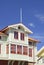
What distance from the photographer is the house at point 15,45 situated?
55.7 meters

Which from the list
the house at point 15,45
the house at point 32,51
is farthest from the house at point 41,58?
the house at point 32,51

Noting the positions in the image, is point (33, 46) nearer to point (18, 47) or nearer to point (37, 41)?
point (37, 41)

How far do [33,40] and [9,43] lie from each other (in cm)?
781

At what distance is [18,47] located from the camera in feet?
186

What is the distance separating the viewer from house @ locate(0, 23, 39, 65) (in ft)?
183

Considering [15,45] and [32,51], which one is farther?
[32,51]

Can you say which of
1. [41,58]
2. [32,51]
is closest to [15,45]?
[32,51]

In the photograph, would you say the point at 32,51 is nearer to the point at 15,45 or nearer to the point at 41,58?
the point at 15,45

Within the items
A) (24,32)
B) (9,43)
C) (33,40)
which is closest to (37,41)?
(33,40)

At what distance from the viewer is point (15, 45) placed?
5656 cm

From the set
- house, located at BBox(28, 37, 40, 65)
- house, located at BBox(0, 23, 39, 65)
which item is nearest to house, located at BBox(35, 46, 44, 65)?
house, located at BBox(0, 23, 39, 65)

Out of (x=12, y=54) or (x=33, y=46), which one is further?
(x=33, y=46)

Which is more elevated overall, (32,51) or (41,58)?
(32,51)

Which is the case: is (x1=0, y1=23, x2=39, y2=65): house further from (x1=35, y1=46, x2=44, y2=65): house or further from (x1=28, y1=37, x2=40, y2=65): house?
(x1=35, y1=46, x2=44, y2=65): house
